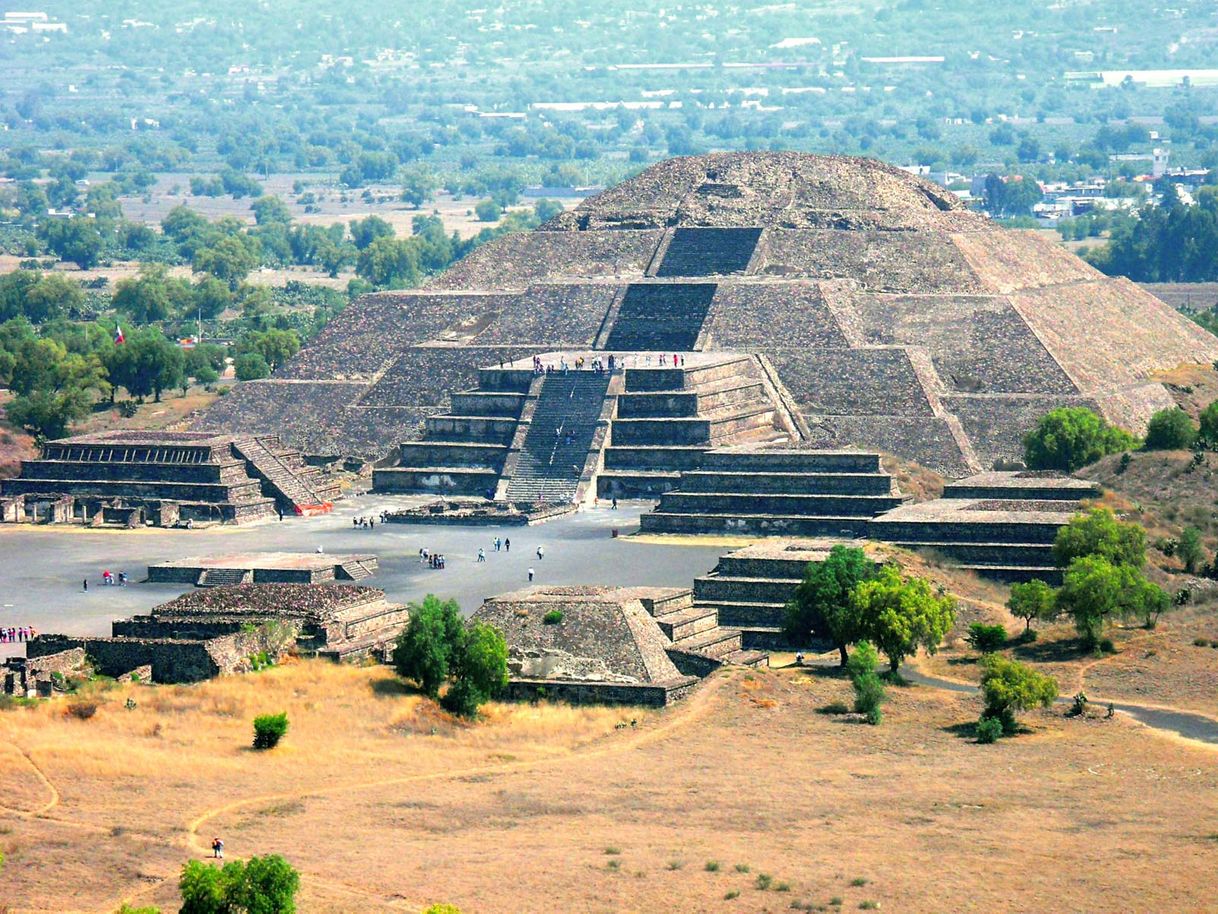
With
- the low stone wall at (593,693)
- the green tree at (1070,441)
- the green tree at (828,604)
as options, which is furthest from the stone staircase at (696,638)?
the green tree at (1070,441)

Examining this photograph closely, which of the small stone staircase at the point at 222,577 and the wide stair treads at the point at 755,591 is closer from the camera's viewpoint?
the wide stair treads at the point at 755,591

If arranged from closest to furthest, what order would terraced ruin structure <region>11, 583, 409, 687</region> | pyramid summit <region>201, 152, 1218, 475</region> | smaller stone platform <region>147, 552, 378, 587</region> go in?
terraced ruin structure <region>11, 583, 409, 687</region>, smaller stone platform <region>147, 552, 378, 587</region>, pyramid summit <region>201, 152, 1218, 475</region>

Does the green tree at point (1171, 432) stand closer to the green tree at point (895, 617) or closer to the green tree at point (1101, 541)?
the green tree at point (1101, 541)

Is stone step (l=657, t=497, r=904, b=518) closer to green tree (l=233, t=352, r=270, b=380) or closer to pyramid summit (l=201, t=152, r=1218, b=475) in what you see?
pyramid summit (l=201, t=152, r=1218, b=475)

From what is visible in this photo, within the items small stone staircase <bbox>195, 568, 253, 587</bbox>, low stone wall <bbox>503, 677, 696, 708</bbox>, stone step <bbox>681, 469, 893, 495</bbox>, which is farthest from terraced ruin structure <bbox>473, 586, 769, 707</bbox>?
stone step <bbox>681, 469, 893, 495</bbox>

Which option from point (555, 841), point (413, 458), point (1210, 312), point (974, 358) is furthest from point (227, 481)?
point (1210, 312)

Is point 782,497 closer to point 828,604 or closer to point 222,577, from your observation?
point 222,577

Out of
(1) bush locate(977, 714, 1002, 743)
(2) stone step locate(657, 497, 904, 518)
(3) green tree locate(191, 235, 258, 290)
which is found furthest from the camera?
(3) green tree locate(191, 235, 258, 290)
